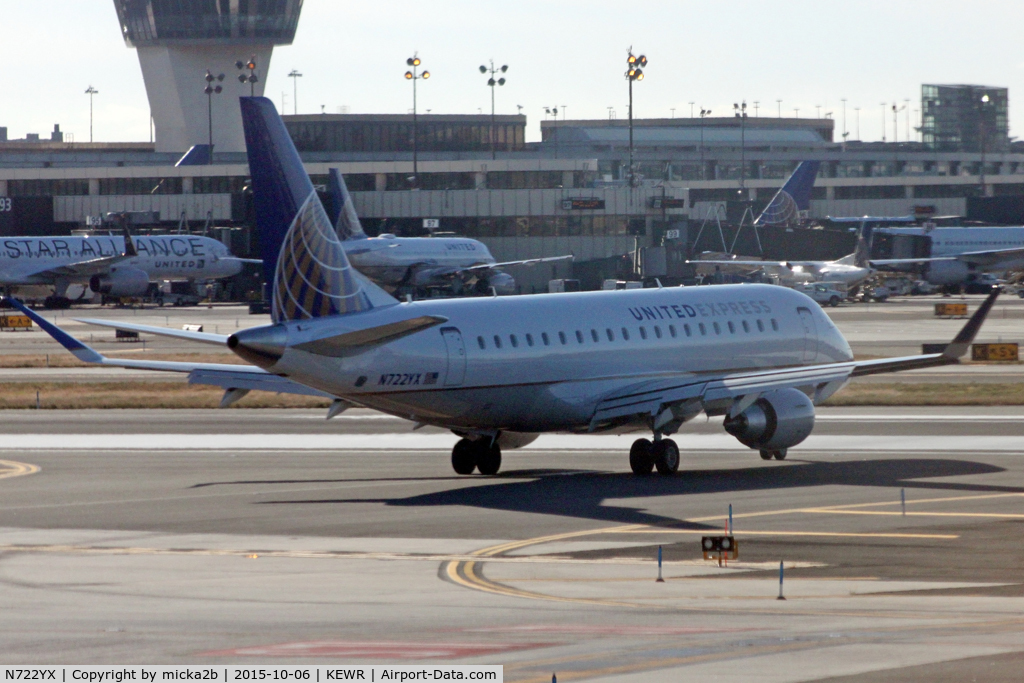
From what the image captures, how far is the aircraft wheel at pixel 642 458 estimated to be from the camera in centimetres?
3438

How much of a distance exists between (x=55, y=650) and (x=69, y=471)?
2230 centimetres

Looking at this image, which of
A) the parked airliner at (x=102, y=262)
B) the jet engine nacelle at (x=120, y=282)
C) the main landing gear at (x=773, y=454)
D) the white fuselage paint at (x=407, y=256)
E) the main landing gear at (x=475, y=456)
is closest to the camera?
the main landing gear at (x=475, y=456)

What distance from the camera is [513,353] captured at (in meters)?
33.6

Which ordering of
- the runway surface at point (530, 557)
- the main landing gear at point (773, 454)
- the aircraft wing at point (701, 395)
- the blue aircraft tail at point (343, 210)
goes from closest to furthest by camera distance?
the runway surface at point (530, 557), the aircraft wing at point (701, 395), the main landing gear at point (773, 454), the blue aircraft tail at point (343, 210)

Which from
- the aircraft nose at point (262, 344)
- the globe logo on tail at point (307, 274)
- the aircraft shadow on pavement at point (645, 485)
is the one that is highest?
the globe logo on tail at point (307, 274)

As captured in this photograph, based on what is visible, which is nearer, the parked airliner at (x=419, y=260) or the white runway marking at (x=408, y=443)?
the white runway marking at (x=408, y=443)

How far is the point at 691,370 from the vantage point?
37.2m

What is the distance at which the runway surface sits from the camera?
1597 centimetres

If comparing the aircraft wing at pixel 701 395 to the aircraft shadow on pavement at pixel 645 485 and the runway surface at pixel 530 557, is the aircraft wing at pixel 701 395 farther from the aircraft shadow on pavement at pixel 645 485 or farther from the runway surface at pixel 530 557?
the runway surface at pixel 530 557

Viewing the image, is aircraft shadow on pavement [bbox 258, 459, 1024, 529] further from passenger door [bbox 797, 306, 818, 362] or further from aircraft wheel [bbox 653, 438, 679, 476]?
passenger door [bbox 797, 306, 818, 362]

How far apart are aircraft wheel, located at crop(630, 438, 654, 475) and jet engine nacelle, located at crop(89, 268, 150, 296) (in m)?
96.1

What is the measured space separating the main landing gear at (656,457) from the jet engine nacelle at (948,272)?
345 ft

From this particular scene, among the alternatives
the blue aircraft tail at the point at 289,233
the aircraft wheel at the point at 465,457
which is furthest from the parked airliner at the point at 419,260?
the blue aircraft tail at the point at 289,233

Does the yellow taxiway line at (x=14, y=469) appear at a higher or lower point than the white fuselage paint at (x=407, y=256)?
lower
